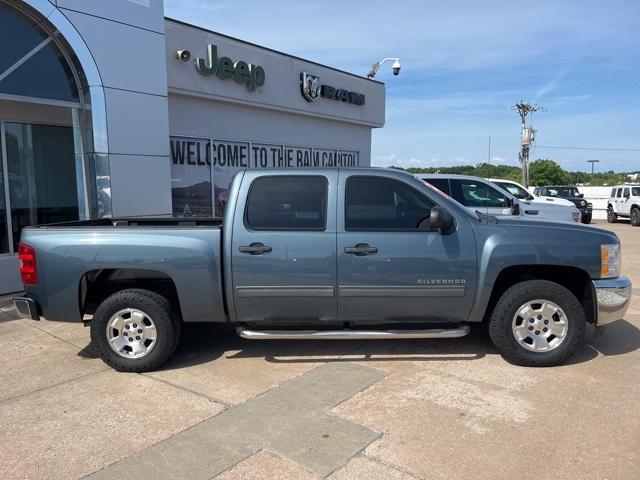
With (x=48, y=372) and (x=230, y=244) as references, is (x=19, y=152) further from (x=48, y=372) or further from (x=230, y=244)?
(x=230, y=244)

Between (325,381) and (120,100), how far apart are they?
5.84m

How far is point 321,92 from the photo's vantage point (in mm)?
13828

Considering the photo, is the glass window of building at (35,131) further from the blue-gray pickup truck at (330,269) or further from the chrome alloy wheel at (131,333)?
the chrome alloy wheel at (131,333)

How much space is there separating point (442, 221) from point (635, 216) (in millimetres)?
21052

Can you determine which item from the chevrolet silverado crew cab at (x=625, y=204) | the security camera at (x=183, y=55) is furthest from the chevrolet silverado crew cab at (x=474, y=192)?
the chevrolet silverado crew cab at (x=625, y=204)

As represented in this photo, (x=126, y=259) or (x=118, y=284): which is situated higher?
(x=126, y=259)

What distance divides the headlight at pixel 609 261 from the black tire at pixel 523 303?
1.23 ft

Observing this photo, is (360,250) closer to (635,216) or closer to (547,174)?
(635,216)

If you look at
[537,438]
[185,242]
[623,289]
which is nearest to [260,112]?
[185,242]

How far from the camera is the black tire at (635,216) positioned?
850 inches

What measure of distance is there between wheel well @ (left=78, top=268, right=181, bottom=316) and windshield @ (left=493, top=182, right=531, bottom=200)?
1148cm

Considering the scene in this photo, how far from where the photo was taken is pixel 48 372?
4.76 metres

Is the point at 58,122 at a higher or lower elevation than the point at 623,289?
higher

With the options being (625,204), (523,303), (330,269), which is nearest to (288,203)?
(330,269)
